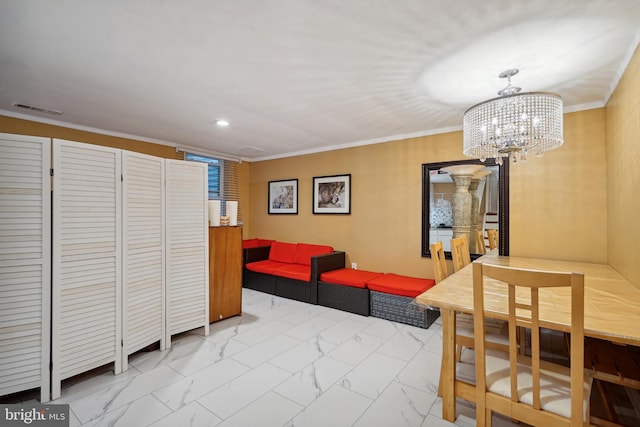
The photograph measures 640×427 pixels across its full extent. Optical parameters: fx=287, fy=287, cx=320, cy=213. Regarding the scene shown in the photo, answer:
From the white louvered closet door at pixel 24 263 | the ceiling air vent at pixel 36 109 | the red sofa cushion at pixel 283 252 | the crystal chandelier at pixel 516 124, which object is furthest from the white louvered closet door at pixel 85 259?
the red sofa cushion at pixel 283 252

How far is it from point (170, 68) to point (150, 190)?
1.05 meters

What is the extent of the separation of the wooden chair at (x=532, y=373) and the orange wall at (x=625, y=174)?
120 cm

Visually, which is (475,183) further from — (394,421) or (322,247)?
(394,421)

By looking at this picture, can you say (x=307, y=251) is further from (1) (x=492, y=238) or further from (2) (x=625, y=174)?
(2) (x=625, y=174)

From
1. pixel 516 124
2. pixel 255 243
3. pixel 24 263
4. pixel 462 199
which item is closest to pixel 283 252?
pixel 255 243

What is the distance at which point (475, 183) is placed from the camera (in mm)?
3689

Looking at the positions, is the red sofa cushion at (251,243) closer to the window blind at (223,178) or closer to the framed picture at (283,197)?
the window blind at (223,178)

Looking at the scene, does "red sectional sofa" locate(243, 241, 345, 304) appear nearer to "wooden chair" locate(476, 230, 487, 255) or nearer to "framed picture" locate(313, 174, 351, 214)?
"framed picture" locate(313, 174, 351, 214)

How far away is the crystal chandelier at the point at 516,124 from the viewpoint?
2.03m

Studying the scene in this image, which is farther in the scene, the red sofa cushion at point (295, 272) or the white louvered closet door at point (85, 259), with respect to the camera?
the red sofa cushion at point (295, 272)

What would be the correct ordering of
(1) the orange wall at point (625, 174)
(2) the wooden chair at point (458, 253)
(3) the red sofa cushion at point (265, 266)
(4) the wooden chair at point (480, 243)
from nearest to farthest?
(1) the orange wall at point (625, 174) < (2) the wooden chair at point (458, 253) < (4) the wooden chair at point (480, 243) < (3) the red sofa cushion at point (265, 266)

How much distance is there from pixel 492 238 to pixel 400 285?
128cm

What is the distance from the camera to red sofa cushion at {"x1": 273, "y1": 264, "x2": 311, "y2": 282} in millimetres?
4286

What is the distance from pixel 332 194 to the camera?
501 centimetres
